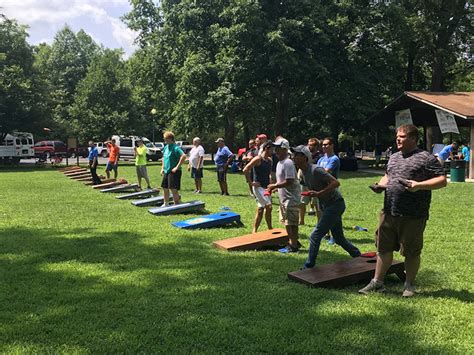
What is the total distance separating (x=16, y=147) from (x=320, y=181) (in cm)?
3475

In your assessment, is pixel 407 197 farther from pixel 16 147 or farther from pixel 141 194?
pixel 16 147

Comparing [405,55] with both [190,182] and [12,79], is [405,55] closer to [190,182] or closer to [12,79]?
[190,182]

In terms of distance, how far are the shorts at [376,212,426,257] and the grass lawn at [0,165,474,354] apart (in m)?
0.53

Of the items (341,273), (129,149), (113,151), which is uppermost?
(129,149)

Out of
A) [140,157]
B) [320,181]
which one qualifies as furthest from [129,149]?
[320,181]

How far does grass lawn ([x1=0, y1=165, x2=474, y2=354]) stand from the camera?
385 cm

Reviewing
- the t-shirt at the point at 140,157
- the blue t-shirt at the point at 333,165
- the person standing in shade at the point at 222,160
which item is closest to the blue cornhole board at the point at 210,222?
the blue t-shirt at the point at 333,165

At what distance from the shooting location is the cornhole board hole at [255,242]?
7051 millimetres

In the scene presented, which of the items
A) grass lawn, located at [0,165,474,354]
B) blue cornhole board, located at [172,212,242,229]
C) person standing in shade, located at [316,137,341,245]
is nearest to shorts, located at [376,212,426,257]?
grass lawn, located at [0,165,474,354]

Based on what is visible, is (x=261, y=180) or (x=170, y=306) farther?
(x=261, y=180)

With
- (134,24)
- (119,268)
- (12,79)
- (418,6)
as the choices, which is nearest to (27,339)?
(119,268)

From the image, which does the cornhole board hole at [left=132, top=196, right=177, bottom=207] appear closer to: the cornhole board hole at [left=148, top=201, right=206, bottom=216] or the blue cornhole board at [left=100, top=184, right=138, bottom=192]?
the cornhole board hole at [left=148, top=201, right=206, bottom=216]

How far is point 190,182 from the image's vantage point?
19359 millimetres

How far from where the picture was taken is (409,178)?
449cm
